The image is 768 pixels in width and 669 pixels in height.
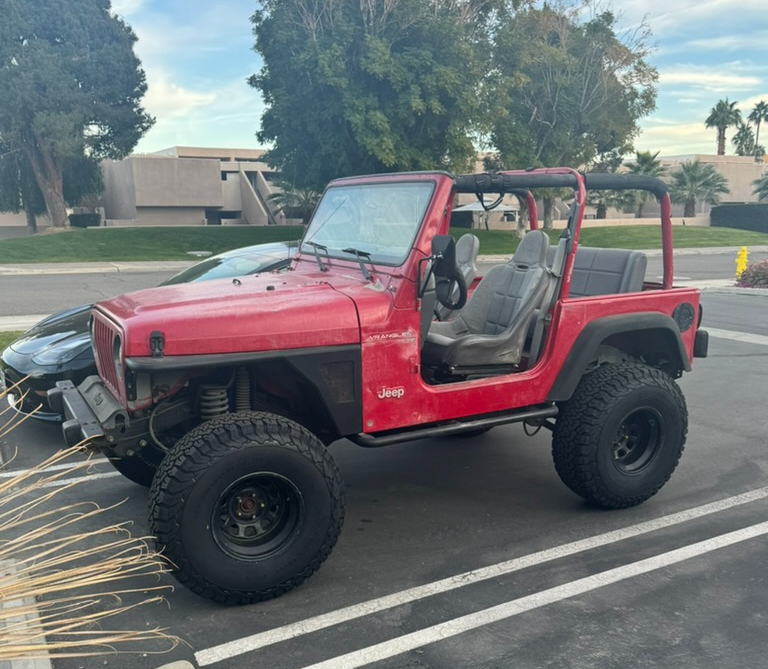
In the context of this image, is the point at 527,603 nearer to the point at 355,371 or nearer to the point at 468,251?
the point at 355,371

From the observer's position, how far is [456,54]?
1011 inches

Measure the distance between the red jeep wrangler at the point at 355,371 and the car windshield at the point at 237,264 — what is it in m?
2.00

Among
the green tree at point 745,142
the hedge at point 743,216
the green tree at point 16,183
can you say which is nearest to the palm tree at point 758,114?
the green tree at point 745,142

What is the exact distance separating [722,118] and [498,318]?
2899 inches

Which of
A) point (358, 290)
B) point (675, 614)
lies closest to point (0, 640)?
point (358, 290)

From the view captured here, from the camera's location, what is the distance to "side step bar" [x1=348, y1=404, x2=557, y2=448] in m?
3.92

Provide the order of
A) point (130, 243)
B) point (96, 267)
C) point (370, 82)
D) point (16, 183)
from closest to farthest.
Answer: point (96, 267) < point (370, 82) < point (130, 243) < point (16, 183)

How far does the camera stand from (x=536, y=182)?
4523 millimetres

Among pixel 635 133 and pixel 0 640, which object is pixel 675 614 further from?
pixel 635 133

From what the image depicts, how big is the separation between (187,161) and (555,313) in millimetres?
41402

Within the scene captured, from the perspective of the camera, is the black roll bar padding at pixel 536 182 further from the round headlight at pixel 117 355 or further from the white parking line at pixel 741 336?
the white parking line at pixel 741 336

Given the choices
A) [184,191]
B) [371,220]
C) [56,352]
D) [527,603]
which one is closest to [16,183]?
[184,191]

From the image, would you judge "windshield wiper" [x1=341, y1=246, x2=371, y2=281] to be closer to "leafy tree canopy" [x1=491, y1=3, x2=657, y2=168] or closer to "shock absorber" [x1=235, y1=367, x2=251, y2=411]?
"shock absorber" [x1=235, y1=367, x2=251, y2=411]

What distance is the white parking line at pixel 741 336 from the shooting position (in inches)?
424
